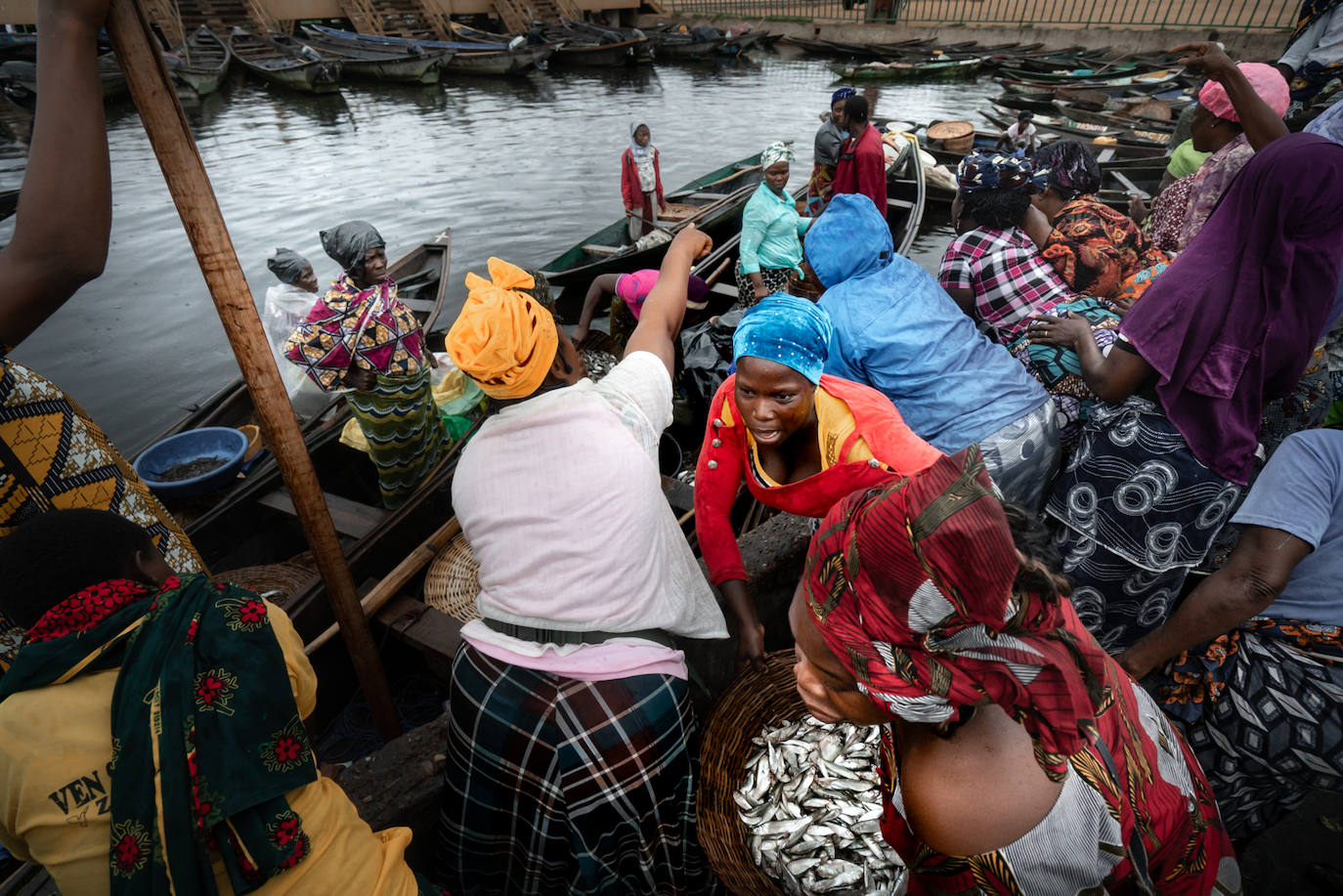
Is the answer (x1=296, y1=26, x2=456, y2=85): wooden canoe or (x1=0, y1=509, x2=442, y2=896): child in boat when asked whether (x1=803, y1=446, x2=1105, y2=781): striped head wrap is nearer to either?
(x1=0, y1=509, x2=442, y2=896): child in boat

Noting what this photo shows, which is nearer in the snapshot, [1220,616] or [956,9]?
[1220,616]

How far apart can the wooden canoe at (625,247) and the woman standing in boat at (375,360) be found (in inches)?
151

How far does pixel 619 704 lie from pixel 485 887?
36.1 inches

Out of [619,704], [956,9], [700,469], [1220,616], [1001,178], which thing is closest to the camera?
[619,704]

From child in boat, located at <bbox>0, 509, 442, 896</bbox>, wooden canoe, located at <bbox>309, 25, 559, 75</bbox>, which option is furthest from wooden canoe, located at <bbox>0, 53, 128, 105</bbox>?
child in boat, located at <bbox>0, 509, 442, 896</bbox>

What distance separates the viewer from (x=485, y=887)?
2.01m

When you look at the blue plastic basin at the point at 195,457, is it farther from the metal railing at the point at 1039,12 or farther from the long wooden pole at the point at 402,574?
the metal railing at the point at 1039,12

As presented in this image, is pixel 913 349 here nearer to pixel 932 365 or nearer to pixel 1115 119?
pixel 932 365

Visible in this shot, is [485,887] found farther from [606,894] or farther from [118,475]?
[118,475]

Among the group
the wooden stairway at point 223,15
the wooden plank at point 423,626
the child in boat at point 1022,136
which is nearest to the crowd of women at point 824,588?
the wooden plank at point 423,626

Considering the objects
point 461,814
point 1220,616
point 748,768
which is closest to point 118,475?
point 461,814

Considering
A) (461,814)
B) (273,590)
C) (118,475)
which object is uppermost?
(118,475)

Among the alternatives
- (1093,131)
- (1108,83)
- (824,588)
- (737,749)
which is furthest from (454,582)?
(1108,83)

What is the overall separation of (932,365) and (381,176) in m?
16.2
